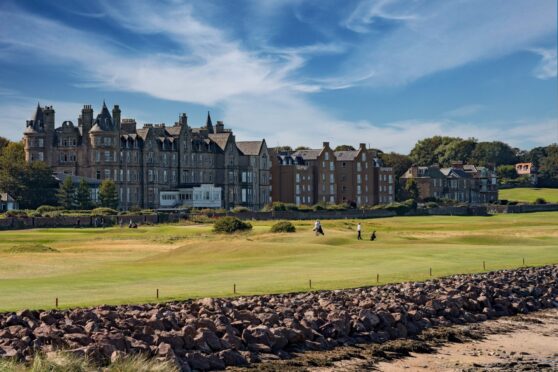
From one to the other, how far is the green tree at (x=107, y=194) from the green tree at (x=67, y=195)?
157 inches

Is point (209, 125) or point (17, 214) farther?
point (209, 125)

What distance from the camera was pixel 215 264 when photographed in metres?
42.0

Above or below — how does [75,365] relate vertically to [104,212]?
below

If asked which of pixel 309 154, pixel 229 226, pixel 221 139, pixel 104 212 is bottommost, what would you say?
pixel 229 226

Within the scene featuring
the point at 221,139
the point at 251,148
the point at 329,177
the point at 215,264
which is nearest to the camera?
the point at 215,264

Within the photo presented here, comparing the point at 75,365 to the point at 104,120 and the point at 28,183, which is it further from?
the point at 104,120

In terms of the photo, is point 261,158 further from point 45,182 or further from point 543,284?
point 543,284

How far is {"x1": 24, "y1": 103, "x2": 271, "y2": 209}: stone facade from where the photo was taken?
117000mm

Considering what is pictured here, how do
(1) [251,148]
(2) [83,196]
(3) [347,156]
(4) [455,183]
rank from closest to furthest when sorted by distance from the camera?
(2) [83,196]
(1) [251,148]
(3) [347,156]
(4) [455,183]

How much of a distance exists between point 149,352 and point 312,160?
126m

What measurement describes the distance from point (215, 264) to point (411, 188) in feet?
420

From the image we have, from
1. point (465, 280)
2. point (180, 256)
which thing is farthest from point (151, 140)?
point (465, 280)

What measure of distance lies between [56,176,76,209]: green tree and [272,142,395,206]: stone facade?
44586 millimetres

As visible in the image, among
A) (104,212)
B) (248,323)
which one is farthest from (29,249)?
(104,212)
